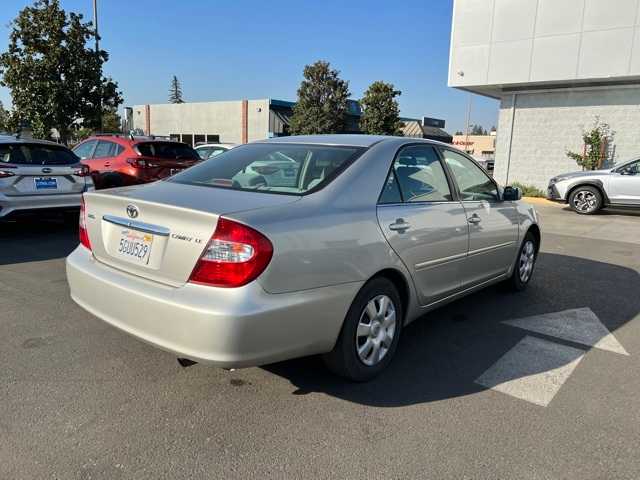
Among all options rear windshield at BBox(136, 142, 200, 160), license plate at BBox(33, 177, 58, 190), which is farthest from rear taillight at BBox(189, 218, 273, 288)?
rear windshield at BBox(136, 142, 200, 160)

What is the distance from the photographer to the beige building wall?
4081cm

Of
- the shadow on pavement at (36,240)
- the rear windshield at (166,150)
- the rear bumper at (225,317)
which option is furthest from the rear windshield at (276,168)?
the rear windshield at (166,150)

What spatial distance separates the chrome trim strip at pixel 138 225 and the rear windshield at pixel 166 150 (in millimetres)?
6789

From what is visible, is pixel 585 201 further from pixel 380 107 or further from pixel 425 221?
pixel 380 107

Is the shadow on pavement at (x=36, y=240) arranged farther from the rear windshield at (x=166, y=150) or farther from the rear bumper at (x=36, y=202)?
the rear windshield at (x=166, y=150)

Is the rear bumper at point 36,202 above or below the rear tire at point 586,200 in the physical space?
above

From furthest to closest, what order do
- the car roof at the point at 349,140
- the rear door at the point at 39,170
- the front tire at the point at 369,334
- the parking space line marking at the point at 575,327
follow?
the rear door at the point at 39,170
the parking space line marking at the point at 575,327
the car roof at the point at 349,140
the front tire at the point at 369,334

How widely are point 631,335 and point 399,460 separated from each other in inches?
115

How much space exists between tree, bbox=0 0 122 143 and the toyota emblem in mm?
18343

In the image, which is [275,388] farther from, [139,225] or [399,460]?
[139,225]

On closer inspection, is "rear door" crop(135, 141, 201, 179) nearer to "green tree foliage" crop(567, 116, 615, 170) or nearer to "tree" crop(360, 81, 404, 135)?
"green tree foliage" crop(567, 116, 615, 170)

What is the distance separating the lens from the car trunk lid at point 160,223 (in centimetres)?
266

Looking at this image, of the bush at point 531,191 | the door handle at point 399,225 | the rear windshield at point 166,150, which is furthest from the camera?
the bush at point 531,191

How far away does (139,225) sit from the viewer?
292 centimetres
